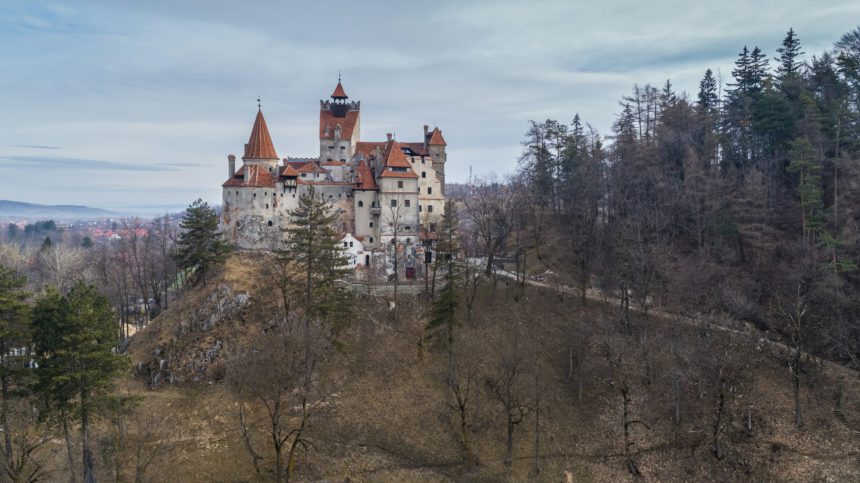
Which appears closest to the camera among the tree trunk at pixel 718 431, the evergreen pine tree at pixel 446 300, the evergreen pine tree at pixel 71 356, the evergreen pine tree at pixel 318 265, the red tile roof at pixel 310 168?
the evergreen pine tree at pixel 71 356

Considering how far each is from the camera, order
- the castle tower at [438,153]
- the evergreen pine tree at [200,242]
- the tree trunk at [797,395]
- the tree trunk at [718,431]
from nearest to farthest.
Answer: the tree trunk at [718,431]
the tree trunk at [797,395]
the evergreen pine tree at [200,242]
the castle tower at [438,153]

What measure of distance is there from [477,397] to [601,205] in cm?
3250

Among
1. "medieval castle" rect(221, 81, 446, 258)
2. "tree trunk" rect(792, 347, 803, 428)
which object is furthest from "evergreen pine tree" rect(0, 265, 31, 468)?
"tree trunk" rect(792, 347, 803, 428)

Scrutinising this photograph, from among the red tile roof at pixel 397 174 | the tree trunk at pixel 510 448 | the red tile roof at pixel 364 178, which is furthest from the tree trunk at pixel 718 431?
the red tile roof at pixel 364 178

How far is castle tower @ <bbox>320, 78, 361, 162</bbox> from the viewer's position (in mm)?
62969

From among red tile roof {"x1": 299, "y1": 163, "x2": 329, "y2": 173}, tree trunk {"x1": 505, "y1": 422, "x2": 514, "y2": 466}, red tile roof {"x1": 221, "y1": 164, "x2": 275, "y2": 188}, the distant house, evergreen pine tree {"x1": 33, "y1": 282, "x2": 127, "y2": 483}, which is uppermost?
red tile roof {"x1": 299, "y1": 163, "x2": 329, "y2": 173}

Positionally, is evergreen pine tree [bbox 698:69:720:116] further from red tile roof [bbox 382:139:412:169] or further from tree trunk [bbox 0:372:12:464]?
tree trunk [bbox 0:372:12:464]

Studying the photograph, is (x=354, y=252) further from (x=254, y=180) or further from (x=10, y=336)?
(x=10, y=336)

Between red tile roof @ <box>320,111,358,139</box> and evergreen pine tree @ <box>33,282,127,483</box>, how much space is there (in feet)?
133

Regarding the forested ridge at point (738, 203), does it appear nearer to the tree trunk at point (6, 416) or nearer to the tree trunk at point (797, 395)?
the tree trunk at point (797, 395)

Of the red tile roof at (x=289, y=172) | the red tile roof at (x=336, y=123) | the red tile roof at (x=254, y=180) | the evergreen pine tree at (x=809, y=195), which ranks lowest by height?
the evergreen pine tree at (x=809, y=195)

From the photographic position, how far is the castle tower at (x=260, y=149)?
2211 inches

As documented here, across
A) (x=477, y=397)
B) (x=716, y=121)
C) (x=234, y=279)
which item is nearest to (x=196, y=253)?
(x=234, y=279)

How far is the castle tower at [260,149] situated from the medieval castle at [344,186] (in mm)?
105
